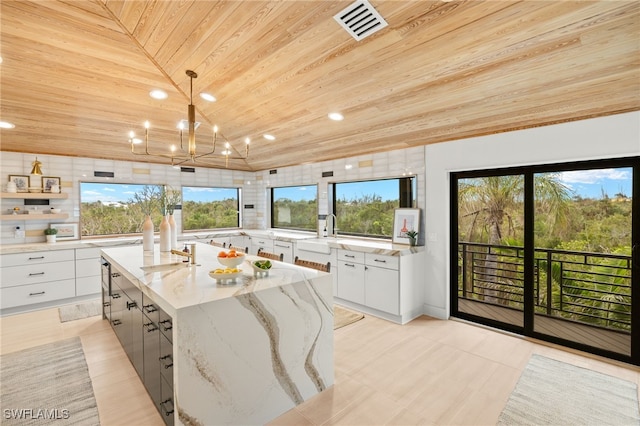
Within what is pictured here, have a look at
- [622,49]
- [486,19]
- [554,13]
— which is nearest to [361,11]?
[486,19]

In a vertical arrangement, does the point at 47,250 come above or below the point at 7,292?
above

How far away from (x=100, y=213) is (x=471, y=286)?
19.3 feet

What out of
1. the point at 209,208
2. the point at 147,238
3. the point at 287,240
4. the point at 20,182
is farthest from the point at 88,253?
the point at 287,240

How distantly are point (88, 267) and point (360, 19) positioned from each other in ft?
16.5

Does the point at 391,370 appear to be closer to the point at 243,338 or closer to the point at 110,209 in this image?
the point at 243,338

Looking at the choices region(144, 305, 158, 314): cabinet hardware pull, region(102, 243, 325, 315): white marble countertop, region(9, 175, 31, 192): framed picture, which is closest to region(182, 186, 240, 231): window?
region(9, 175, 31, 192): framed picture

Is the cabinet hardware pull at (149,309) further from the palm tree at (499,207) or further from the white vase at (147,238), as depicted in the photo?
the palm tree at (499,207)

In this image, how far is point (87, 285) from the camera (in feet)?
15.6

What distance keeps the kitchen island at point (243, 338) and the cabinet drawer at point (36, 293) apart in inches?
109

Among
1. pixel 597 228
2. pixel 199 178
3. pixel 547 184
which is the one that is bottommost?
pixel 597 228

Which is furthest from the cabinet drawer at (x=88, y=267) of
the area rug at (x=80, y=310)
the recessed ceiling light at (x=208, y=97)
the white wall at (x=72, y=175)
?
the recessed ceiling light at (x=208, y=97)

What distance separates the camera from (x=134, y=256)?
3.33 meters

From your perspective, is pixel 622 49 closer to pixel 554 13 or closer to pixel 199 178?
pixel 554 13

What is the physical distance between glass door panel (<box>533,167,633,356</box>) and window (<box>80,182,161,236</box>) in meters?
5.97
